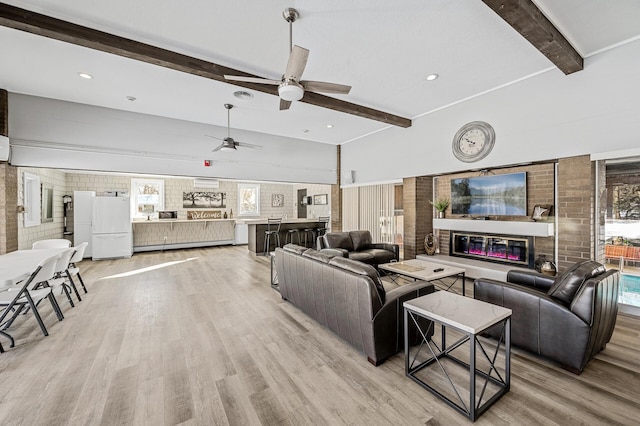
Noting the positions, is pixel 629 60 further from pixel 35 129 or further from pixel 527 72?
pixel 35 129

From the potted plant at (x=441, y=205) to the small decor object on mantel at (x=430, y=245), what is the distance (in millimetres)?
498

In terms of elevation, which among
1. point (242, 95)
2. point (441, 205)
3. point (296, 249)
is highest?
point (242, 95)

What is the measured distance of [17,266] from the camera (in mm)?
2895

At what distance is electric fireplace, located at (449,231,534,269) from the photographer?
4527 millimetres

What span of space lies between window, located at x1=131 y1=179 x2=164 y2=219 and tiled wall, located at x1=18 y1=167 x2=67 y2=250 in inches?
61.2

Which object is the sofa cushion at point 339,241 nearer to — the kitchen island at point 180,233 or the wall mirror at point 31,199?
the kitchen island at point 180,233

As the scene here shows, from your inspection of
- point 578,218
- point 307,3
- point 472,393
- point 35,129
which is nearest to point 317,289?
point 472,393

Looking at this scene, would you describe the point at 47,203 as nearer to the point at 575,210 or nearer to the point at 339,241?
the point at 339,241

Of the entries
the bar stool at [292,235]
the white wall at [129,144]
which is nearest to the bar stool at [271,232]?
the bar stool at [292,235]

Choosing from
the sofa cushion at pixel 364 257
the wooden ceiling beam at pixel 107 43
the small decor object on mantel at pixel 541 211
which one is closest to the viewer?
the wooden ceiling beam at pixel 107 43

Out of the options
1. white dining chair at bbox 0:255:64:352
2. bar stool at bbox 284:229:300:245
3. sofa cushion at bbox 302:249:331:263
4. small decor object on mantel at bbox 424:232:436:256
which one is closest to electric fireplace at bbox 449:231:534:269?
small decor object on mantel at bbox 424:232:436:256

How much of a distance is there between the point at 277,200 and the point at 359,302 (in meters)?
8.63

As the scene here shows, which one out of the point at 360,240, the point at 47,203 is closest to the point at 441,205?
the point at 360,240

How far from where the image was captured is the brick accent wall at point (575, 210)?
3.47m
